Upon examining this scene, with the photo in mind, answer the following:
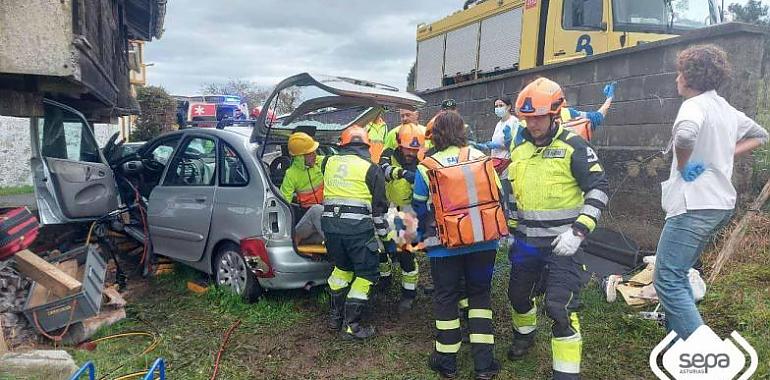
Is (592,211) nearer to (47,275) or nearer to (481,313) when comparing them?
(481,313)

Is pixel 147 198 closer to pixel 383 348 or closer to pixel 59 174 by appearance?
pixel 59 174

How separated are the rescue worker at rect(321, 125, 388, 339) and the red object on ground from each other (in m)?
2.22

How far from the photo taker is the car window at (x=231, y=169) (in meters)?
4.61

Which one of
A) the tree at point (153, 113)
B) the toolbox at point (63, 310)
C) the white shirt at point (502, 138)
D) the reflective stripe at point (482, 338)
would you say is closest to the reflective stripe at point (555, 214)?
the reflective stripe at point (482, 338)

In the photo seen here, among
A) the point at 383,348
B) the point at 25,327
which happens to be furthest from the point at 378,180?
the point at 25,327

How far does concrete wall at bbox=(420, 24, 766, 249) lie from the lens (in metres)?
4.38

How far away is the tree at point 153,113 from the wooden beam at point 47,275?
45.2 ft

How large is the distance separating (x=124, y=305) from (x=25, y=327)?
76cm

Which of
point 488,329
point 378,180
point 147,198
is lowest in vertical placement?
point 488,329

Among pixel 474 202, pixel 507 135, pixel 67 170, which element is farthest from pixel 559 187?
pixel 67 170

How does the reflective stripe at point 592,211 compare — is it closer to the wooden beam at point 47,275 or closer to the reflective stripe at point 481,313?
the reflective stripe at point 481,313

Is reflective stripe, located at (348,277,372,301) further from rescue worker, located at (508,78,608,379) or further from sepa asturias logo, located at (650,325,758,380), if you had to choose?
sepa asturias logo, located at (650,325,758,380)

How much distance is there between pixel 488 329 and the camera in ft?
11.3

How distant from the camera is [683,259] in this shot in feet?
9.76
